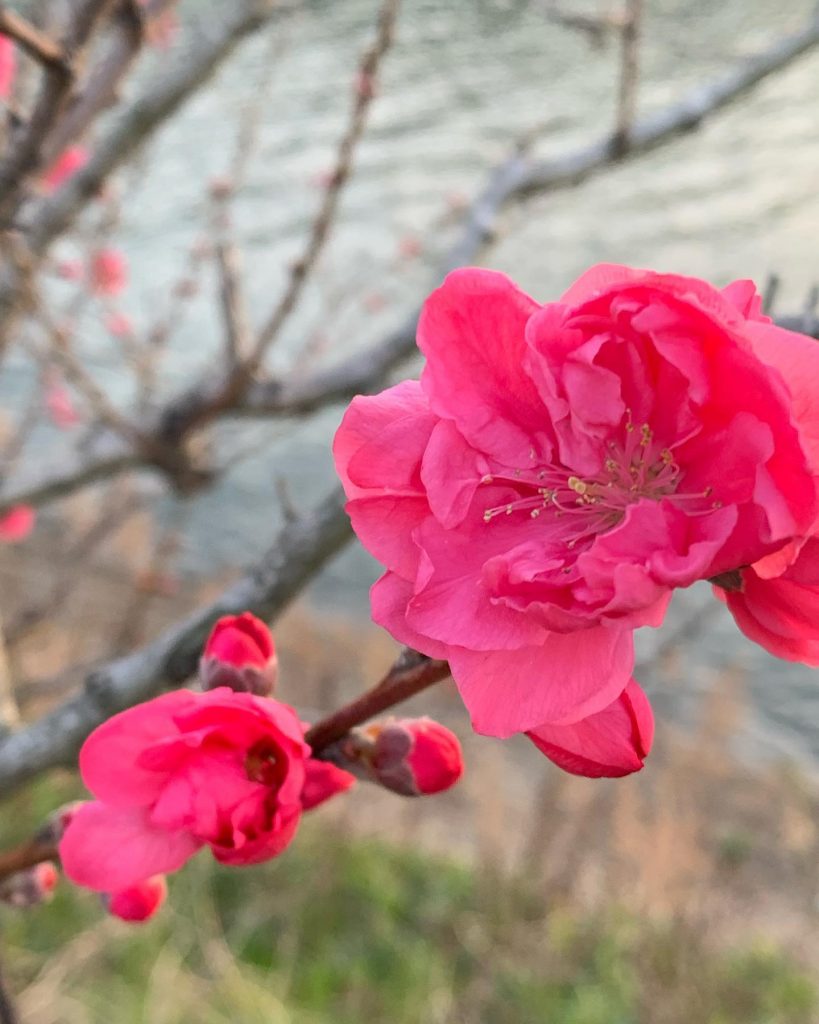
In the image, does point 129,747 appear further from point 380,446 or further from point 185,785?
point 380,446

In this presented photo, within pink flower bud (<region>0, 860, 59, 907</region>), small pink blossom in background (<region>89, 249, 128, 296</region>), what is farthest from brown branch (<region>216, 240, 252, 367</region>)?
small pink blossom in background (<region>89, 249, 128, 296</region>)

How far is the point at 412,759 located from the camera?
0.51 metres

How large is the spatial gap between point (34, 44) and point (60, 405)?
9.10ft

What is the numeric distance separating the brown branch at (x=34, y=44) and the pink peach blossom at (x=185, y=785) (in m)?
0.52

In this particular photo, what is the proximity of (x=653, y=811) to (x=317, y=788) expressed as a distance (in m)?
3.99

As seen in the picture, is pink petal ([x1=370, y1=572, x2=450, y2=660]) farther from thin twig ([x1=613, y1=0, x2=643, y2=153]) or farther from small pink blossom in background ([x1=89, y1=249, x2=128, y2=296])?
small pink blossom in background ([x1=89, y1=249, x2=128, y2=296])

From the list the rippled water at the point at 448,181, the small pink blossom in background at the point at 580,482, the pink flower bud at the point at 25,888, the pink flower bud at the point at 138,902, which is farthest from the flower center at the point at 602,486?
the rippled water at the point at 448,181

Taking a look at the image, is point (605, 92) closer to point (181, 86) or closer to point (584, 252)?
point (584, 252)

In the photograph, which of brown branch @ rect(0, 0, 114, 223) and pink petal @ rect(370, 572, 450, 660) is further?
brown branch @ rect(0, 0, 114, 223)

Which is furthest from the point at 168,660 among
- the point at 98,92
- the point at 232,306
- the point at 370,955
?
the point at 370,955

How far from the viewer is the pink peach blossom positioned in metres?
0.46

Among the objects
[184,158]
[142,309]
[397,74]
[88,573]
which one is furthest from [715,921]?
[397,74]

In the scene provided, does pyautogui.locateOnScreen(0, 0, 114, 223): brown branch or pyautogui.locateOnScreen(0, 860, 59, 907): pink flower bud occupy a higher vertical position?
pyautogui.locateOnScreen(0, 0, 114, 223): brown branch

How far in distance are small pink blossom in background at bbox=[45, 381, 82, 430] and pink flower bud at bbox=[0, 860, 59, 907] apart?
2559 mm
